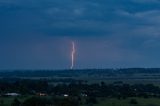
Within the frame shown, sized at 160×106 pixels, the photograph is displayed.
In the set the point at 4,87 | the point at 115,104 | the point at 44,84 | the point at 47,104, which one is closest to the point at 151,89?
the point at 44,84

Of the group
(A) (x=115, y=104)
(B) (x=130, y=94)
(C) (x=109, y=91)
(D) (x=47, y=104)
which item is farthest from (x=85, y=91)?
(D) (x=47, y=104)

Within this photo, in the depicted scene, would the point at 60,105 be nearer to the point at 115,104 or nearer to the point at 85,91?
the point at 115,104

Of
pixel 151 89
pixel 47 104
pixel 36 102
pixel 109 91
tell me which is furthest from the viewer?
pixel 151 89

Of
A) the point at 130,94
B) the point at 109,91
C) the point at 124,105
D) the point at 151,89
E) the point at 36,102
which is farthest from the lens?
the point at 151,89

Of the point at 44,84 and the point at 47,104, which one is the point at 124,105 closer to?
the point at 47,104

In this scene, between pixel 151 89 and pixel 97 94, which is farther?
pixel 151 89

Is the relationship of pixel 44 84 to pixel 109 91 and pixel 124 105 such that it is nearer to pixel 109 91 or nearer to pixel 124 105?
pixel 109 91

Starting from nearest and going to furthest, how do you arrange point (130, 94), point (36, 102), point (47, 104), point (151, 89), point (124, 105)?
point (36, 102)
point (47, 104)
point (124, 105)
point (130, 94)
point (151, 89)

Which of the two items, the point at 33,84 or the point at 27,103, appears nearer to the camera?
the point at 27,103

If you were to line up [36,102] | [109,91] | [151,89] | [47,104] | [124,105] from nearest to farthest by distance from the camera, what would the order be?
[36,102] → [47,104] → [124,105] → [109,91] → [151,89]
